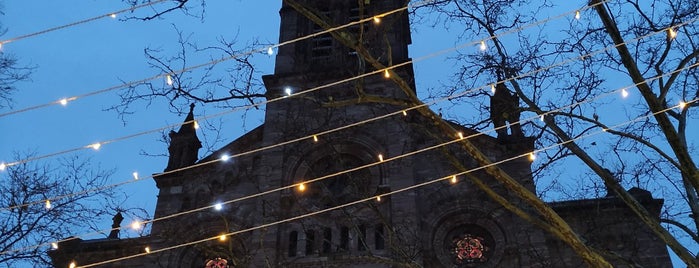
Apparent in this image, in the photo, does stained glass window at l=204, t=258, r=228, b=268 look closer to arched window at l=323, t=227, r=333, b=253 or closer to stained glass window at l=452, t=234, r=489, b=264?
arched window at l=323, t=227, r=333, b=253

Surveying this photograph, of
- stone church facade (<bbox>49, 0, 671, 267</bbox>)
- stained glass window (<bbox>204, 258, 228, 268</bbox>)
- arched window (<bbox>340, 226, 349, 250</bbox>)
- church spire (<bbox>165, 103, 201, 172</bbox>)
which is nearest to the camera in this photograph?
stone church facade (<bbox>49, 0, 671, 267</bbox>)

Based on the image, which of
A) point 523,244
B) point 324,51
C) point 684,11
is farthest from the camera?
point 324,51

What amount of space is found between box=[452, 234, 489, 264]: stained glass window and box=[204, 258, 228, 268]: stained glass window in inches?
224

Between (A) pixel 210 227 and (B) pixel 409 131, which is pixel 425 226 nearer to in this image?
(B) pixel 409 131

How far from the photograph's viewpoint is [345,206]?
15.9 meters

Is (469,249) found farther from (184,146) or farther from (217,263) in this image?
(184,146)

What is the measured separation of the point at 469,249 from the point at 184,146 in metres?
8.67

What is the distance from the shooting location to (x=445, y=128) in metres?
9.66

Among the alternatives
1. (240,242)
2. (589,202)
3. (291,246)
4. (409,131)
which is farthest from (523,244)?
(240,242)

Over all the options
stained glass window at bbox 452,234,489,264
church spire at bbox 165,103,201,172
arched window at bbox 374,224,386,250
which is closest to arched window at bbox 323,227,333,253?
arched window at bbox 374,224,386,250

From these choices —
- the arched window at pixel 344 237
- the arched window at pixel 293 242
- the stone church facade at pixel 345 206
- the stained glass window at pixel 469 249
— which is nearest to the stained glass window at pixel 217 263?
the stone church facade at pixel 345 206

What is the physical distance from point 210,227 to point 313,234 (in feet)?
9.24

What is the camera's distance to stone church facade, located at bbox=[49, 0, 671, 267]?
632 inches

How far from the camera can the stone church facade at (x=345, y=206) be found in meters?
16.1
